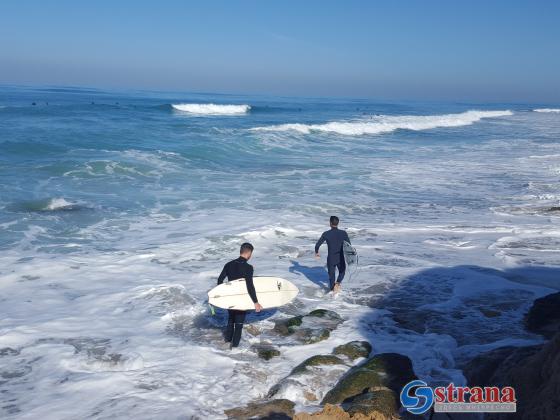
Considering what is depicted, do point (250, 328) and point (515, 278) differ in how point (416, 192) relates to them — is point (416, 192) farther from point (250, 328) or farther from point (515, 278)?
point (250, 328)

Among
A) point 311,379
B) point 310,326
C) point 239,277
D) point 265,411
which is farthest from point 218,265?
point 265,411

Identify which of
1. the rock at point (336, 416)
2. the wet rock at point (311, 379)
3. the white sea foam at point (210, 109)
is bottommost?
the wet rock at point (311, 379)

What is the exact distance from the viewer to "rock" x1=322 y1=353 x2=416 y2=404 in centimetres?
598

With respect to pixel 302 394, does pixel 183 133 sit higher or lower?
higher

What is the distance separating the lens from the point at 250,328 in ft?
27.3

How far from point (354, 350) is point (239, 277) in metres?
1.97

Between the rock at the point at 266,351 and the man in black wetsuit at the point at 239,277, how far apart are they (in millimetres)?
323

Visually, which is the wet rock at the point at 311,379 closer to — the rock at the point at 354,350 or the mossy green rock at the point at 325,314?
the rock at the point at 354,350

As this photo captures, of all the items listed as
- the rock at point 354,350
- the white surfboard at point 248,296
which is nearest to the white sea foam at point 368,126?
the white surfboard at point 248,296

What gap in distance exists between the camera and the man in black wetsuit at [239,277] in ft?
24.4

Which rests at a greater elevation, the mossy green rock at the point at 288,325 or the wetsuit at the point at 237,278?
the wetsuit at the point at 237,278

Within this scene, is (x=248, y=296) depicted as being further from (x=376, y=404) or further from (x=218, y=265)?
(x=218, y=265)

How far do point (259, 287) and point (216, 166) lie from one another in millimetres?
18052

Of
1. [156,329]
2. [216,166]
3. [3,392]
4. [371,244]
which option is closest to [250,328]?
[156,329]
